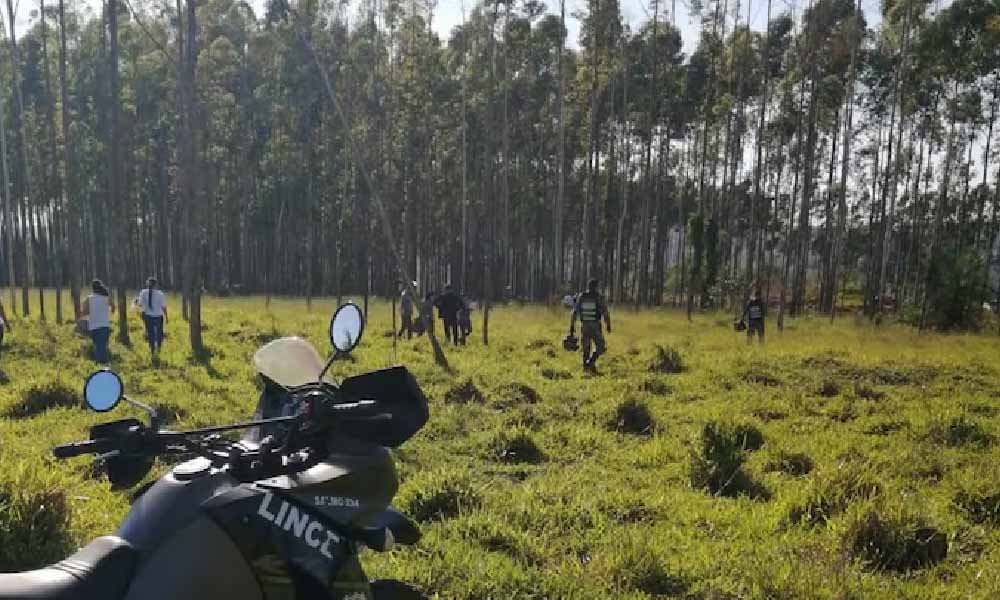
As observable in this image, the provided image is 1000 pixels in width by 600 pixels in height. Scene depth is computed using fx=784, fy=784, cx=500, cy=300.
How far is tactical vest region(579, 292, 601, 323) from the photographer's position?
13156 mm

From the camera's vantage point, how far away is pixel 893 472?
6.89 m

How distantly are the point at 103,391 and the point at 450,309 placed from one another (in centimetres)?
1543

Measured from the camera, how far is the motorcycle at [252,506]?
5.50 ft

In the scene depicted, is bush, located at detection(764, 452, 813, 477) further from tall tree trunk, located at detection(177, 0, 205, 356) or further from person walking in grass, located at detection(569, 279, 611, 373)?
tall tree trunk, located at detection(177, 0, 205, 356)

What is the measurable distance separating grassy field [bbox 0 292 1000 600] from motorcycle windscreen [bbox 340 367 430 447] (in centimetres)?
219

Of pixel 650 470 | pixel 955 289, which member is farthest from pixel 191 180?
pixel 955 289

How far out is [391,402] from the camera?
7.10 ft

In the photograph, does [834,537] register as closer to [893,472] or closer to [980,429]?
[893,472]

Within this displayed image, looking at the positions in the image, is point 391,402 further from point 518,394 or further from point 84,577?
point 518,394

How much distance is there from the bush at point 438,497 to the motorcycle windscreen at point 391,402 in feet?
10.8

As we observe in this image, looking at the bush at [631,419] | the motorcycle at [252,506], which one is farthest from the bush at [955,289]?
the motorcycle at [252,506]

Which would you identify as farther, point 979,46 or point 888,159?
point 888,159

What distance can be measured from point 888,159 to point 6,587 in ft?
105

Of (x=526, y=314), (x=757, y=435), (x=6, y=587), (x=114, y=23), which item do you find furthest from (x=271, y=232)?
(x=6, y=587)
